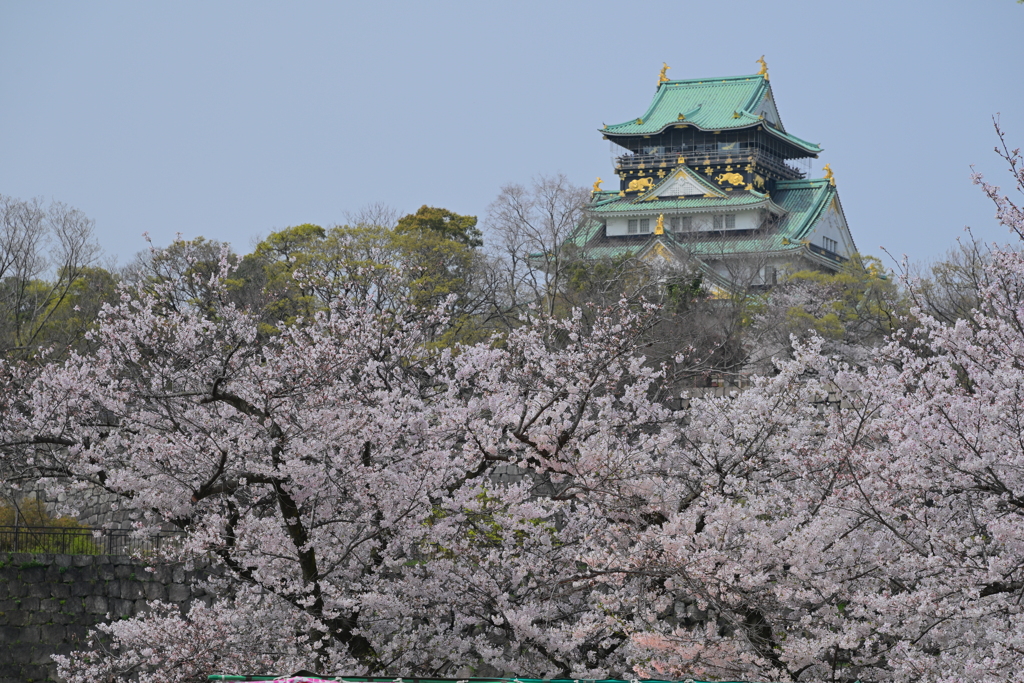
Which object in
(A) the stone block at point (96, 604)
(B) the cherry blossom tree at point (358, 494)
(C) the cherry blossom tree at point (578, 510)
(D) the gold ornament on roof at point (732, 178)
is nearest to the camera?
(C) the cherry blossom tree at point (578, 510)

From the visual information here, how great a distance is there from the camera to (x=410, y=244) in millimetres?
26234

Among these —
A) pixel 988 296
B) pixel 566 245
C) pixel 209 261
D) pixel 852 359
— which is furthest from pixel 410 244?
pixel 988 296

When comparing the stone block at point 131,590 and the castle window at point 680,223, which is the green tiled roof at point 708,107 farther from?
the stone block at point 131,590

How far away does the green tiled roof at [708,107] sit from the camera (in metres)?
42.8

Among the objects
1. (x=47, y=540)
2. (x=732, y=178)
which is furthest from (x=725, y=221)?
(x=47, y=540)

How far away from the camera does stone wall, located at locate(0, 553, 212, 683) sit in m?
13.7

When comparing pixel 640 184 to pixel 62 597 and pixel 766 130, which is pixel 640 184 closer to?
pixel 766 130

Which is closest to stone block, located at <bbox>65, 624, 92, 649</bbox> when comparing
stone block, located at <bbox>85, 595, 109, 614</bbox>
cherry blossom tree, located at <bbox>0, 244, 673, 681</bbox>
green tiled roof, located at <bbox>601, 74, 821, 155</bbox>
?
stone block, located at <bbox>85, 595, 109, 614</bbox>

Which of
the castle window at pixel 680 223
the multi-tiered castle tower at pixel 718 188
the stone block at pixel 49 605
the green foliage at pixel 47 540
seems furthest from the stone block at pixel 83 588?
the castle window at pixel 680 223

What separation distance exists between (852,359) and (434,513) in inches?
662

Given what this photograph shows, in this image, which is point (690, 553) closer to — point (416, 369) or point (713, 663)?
point (713, 663)

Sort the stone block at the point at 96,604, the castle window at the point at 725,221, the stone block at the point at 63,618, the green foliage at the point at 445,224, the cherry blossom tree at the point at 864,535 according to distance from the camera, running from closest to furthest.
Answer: the cherry blossom tree at the point at 864,535 < the stone block at the point at 63,618 < the stone block at the point at 96,604 < the green foliage at the point at 445,224 < the castle window at the point at 725,221

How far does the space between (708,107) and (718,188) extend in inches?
246

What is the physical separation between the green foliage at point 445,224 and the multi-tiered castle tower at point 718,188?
6686 mm
